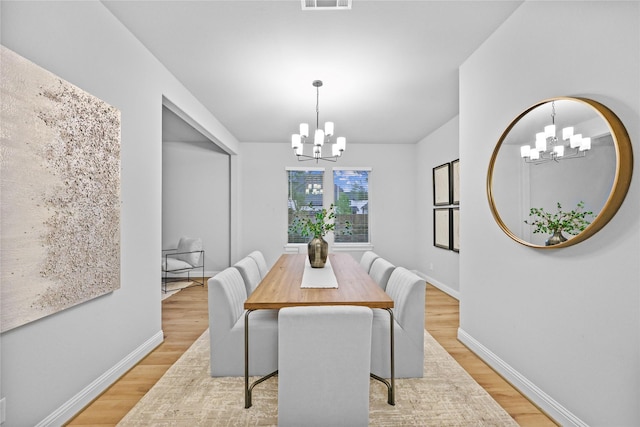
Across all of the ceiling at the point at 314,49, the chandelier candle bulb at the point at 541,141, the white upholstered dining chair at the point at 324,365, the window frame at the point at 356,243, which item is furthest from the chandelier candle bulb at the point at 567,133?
the window frame at the point at 356,243

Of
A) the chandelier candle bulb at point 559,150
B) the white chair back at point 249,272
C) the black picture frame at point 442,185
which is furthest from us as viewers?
the black picture frame at point 442,185

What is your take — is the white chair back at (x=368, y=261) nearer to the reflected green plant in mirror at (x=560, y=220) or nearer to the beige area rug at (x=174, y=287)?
the reflected green plant in mirror at (x=560, y=220)

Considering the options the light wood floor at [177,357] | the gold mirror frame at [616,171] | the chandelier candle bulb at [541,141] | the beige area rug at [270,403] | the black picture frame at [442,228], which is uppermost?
the chandelier candle bulb at [541,141]

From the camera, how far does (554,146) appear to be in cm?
182

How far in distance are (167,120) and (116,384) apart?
12.6 ft

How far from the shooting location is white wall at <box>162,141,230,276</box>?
5.99 m

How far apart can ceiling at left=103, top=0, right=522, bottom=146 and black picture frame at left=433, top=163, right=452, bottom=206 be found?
3.13ft

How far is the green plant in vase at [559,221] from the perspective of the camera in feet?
5.35

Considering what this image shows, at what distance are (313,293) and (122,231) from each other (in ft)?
4.84

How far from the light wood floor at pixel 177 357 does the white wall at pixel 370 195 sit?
1.92 metres

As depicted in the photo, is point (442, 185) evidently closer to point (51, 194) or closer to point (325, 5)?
point (325, 5)

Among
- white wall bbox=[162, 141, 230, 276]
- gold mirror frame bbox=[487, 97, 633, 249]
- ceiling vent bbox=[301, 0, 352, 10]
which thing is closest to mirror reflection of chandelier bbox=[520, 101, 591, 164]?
gold mirror frame bbox=[487, 97, 633, 249]

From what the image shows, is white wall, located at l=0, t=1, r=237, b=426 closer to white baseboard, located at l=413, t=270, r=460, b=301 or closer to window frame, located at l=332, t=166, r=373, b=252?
window frame, located at l=332, t=166, r=373, b=252

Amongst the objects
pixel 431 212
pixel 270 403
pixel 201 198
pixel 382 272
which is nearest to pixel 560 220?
pixel 382 272
